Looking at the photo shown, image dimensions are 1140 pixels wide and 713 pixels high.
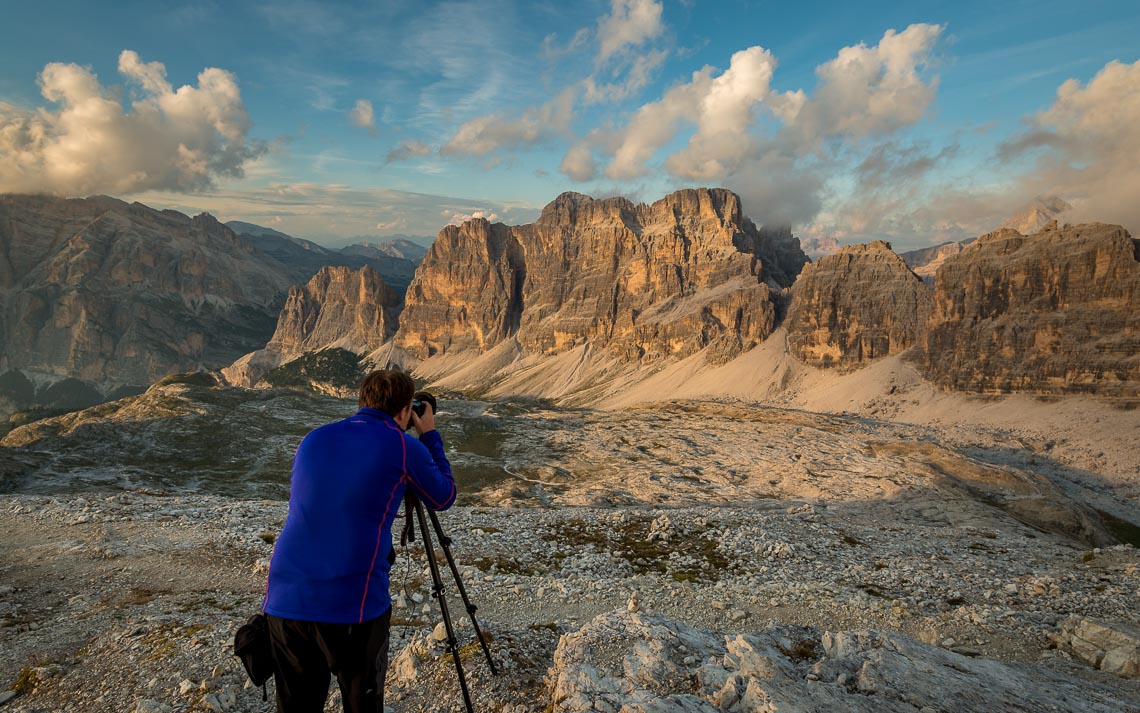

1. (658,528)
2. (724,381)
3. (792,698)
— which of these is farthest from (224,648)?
(724,381)

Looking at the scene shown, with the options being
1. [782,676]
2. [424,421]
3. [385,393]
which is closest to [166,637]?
[424,421]

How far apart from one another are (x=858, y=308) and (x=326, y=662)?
188 meters

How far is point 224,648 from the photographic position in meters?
9.73

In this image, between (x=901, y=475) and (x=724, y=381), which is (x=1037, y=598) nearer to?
(x=901, y=475)

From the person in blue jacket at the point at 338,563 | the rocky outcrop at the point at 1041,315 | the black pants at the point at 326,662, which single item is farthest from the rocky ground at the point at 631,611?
the rocky outcrop at the point at 1041,315

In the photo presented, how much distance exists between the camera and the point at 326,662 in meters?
5.32

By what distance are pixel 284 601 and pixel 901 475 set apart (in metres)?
69.6

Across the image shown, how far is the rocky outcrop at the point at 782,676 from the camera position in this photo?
6867mm

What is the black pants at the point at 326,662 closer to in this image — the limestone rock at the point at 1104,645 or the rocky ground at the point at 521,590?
the rocky ground at the point at 521,590

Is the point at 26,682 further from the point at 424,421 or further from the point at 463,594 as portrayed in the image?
the point at 424,421

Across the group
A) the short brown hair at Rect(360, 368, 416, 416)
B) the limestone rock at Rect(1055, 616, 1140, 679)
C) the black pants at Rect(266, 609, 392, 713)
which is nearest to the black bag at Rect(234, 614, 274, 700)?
the black pants at Rect(266, 609, 392, 713)

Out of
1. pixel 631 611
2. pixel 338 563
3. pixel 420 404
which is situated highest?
pixel 420 404

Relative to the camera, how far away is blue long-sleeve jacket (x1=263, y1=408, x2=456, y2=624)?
5.01 meters

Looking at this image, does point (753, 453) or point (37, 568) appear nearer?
point (37, 568)
